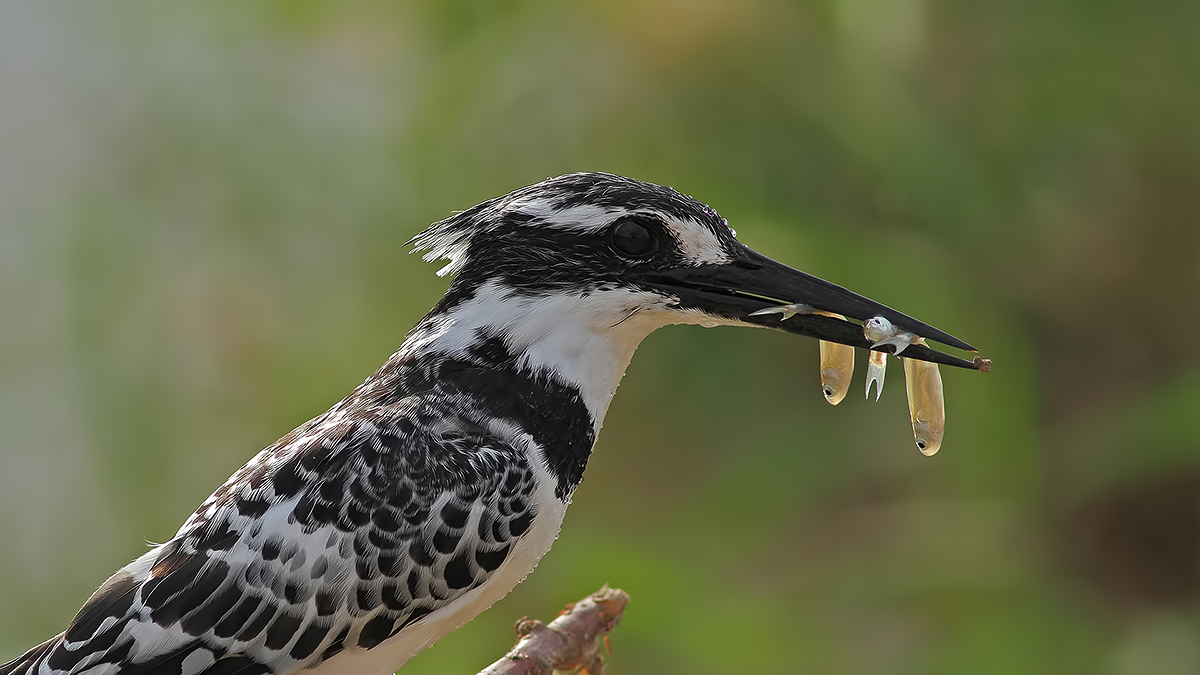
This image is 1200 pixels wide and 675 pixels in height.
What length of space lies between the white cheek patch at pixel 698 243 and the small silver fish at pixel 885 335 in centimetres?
20

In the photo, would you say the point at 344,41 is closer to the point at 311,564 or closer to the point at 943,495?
the point at 943,495

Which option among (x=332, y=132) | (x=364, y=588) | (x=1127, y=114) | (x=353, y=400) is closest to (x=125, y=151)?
(x=332, y=132)

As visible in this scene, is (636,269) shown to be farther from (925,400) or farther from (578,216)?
(925,400)

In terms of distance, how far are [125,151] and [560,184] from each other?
274cm

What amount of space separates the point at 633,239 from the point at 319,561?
54cm

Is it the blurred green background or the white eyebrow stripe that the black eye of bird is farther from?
the blurred green background

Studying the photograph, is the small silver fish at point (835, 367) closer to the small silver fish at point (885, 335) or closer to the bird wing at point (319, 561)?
the small silver fish at point (885, 335)

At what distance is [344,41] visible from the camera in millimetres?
3695

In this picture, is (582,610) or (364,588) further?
(582,610)

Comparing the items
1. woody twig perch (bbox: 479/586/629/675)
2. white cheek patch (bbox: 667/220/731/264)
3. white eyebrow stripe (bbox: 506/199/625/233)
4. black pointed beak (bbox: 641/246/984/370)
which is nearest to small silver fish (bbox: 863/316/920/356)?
black pointed beak (bbox: 641/246/984/370)

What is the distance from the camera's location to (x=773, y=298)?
141 cm

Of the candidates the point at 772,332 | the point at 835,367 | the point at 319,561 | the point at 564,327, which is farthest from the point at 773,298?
the point at 772,332

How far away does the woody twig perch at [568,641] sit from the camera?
1.64m

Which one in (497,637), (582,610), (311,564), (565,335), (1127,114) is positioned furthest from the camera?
(497,637)
